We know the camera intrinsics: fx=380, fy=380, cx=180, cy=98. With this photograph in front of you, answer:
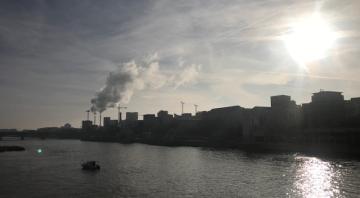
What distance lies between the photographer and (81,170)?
9019cm

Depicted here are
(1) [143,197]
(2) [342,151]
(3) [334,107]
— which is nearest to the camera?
(1) [143,197]

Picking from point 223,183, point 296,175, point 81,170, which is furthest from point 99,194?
point 296,175

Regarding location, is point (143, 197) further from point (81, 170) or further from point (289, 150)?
point (289, 150)

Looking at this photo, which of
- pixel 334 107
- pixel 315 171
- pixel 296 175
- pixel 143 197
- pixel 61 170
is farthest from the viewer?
pixel 334 107

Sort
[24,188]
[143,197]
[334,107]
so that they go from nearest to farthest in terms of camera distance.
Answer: [143,197]
[24,188]
[334,107]

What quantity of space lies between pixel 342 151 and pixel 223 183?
82.4 meters

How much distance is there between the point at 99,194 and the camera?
192 ft

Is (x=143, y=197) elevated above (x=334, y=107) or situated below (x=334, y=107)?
below

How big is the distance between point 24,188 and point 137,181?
19635mm

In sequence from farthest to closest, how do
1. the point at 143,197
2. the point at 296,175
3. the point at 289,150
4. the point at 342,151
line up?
the point at 289,150 → the point at 342,151 → the point at 296,175 → the point at 143,197

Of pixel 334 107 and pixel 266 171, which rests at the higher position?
pixel 334 107

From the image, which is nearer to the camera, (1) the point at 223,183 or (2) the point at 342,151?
(1) the point at 223,183

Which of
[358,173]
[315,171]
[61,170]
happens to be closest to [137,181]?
[61,170]

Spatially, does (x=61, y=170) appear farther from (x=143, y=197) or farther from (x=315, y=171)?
(x=315, y=171)
